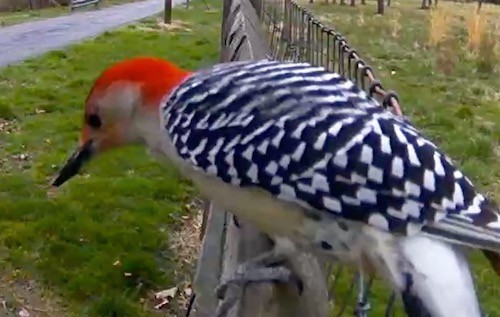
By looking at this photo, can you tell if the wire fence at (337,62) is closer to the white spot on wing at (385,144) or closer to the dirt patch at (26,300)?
the white spot on wing at (385,144)

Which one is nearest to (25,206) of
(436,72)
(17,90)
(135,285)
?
(135,285)

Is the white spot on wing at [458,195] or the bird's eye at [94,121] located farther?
the bird's eye at [94,121]

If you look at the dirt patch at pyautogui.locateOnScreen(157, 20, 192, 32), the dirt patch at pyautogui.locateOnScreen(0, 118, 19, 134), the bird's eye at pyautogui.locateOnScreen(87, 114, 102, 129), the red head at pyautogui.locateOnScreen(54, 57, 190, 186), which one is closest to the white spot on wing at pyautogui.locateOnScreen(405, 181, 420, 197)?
the red head at pyautogui.locateOnScreen(54, 57, 190, 186)

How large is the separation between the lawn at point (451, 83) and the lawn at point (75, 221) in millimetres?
1097

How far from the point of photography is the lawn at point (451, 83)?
5.29 m

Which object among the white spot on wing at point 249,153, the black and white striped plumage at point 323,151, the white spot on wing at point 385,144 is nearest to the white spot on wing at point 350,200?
the black and white striped plumage at point 323,151

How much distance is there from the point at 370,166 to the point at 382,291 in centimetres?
219

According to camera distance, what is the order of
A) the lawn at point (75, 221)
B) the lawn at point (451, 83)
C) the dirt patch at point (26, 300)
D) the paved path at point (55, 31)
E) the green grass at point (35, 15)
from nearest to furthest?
the dirt patch at point (26, 300) → the lawn at point (75, 221) → the lawn at point (451, 83) → the paved path at point (55, 31) → the green grass at point (35, 15)

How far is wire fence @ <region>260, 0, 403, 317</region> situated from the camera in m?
1.97

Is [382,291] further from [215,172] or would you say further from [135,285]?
[215,172]

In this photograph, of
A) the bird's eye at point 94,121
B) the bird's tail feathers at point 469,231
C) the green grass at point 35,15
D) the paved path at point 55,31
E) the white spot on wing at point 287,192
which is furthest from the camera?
the green grass at point 35,15

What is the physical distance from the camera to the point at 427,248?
4.94 ft

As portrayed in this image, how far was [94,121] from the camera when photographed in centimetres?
200

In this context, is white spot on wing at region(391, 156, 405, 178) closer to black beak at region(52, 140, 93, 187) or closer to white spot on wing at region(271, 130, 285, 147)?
white spot on wing at region(271, 130, 285, 147)
